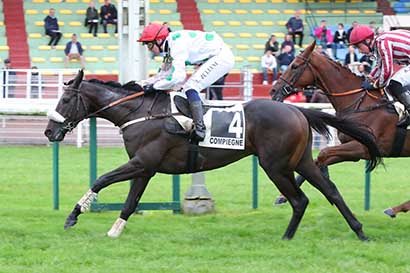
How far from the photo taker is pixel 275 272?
21.5 ft

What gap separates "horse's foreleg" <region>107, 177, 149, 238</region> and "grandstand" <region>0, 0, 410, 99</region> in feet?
50.0

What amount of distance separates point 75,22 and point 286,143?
19129 millimetres

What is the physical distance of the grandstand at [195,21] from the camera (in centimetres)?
2480

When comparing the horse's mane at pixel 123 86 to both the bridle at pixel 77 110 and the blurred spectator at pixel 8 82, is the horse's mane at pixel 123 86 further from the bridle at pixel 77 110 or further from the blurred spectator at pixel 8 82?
the blurred spectator at pixel 8 82

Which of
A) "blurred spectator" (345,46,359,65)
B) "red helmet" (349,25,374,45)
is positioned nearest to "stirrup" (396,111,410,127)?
"red helmet" (349,25,374,45)

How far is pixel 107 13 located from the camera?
84.4 feet

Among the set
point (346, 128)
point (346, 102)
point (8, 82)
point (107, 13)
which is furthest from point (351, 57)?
point (346, 128)

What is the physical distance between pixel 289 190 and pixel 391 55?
62.0 inches

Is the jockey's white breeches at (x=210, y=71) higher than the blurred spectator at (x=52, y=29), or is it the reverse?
the jockey's white breeches at (x=210, y=71)

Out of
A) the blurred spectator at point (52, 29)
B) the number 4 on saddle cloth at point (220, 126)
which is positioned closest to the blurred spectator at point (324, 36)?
the blurred spectator at point (52, 29)

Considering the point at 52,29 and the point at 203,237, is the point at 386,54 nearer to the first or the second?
the point at 203,237

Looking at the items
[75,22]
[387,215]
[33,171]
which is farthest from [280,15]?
[387,215]

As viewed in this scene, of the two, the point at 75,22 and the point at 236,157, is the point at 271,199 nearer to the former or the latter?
the point at 236,157

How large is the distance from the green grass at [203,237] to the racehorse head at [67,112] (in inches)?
33.1
